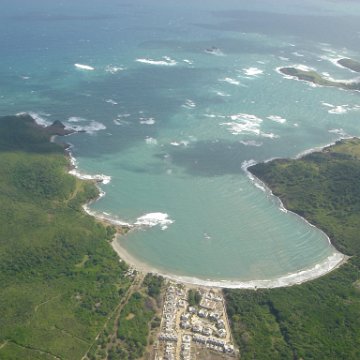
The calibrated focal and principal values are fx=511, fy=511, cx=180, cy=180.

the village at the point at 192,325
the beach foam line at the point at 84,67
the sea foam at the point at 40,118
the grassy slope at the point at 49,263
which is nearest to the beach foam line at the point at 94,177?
the grassy slope at the point at 49,263

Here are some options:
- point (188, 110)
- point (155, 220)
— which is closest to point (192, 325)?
point (155, 220)

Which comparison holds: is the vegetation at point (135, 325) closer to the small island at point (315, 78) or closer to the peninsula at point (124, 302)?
the peninsula at point (124, 302)

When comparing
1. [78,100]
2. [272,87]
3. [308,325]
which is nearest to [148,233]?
[308,325]

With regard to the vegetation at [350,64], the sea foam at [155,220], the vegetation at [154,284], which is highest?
the vegetation at [154,284]

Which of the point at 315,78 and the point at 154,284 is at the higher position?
the point at 154,284

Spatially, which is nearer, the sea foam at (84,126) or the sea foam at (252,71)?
the sea foam at (84,126)

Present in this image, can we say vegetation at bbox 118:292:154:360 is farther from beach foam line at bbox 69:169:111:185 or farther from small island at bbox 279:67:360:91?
small island at bbox 279:67:360:91

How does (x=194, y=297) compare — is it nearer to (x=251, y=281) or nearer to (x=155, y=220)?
(x=251, y=281)
